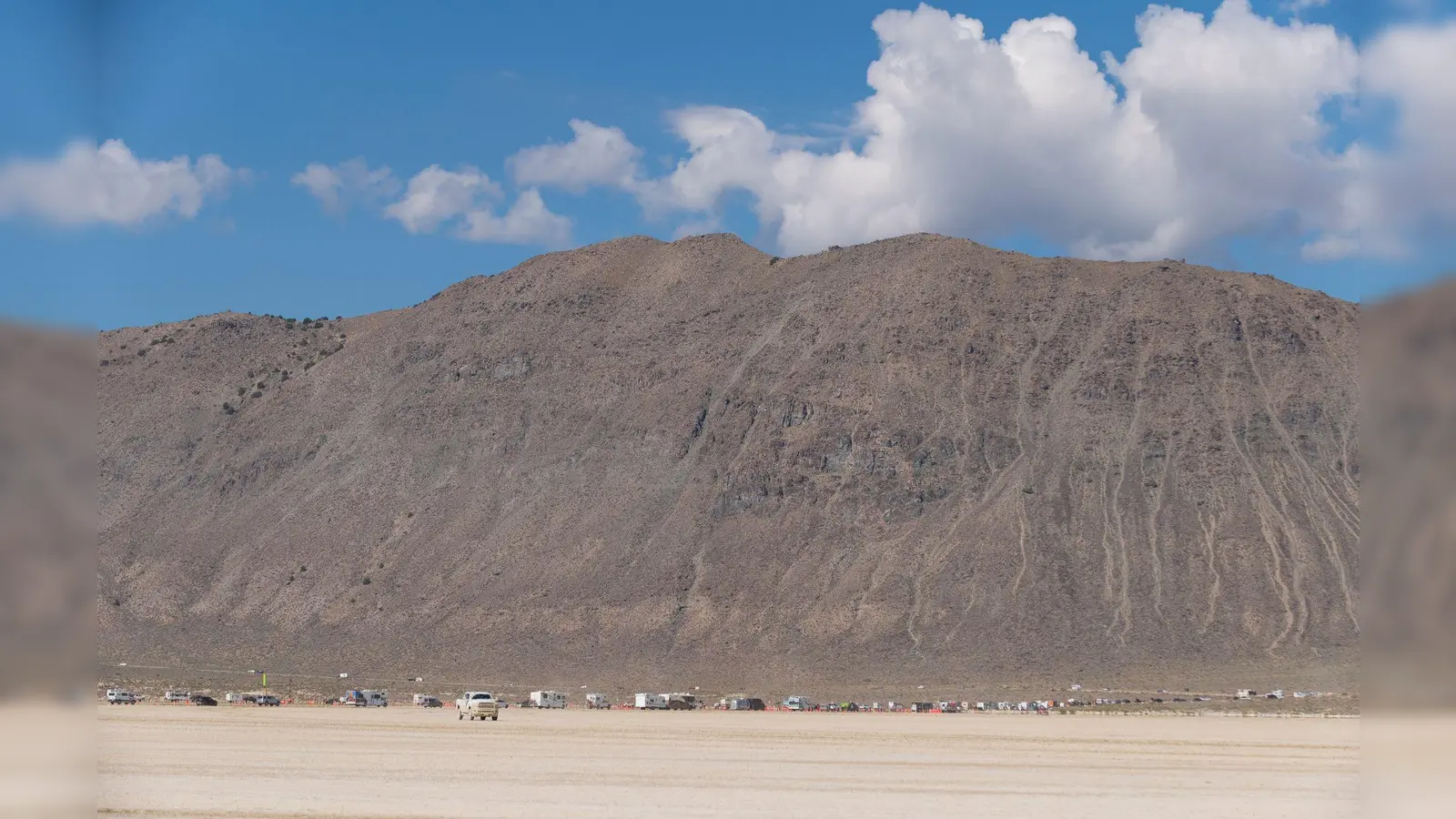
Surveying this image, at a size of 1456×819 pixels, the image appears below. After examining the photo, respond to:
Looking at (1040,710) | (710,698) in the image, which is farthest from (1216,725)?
(710,698)

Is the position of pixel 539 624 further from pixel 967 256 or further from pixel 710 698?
pixel 967 256

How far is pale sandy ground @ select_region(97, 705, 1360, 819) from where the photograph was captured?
2967 cm

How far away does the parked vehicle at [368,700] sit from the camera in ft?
286

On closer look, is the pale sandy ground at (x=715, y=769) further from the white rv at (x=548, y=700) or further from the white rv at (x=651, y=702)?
the white rv at (x=548, y=700)

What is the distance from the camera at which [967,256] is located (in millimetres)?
149125

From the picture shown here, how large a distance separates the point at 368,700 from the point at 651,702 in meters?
16.2

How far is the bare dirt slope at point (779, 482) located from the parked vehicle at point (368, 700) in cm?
2372
